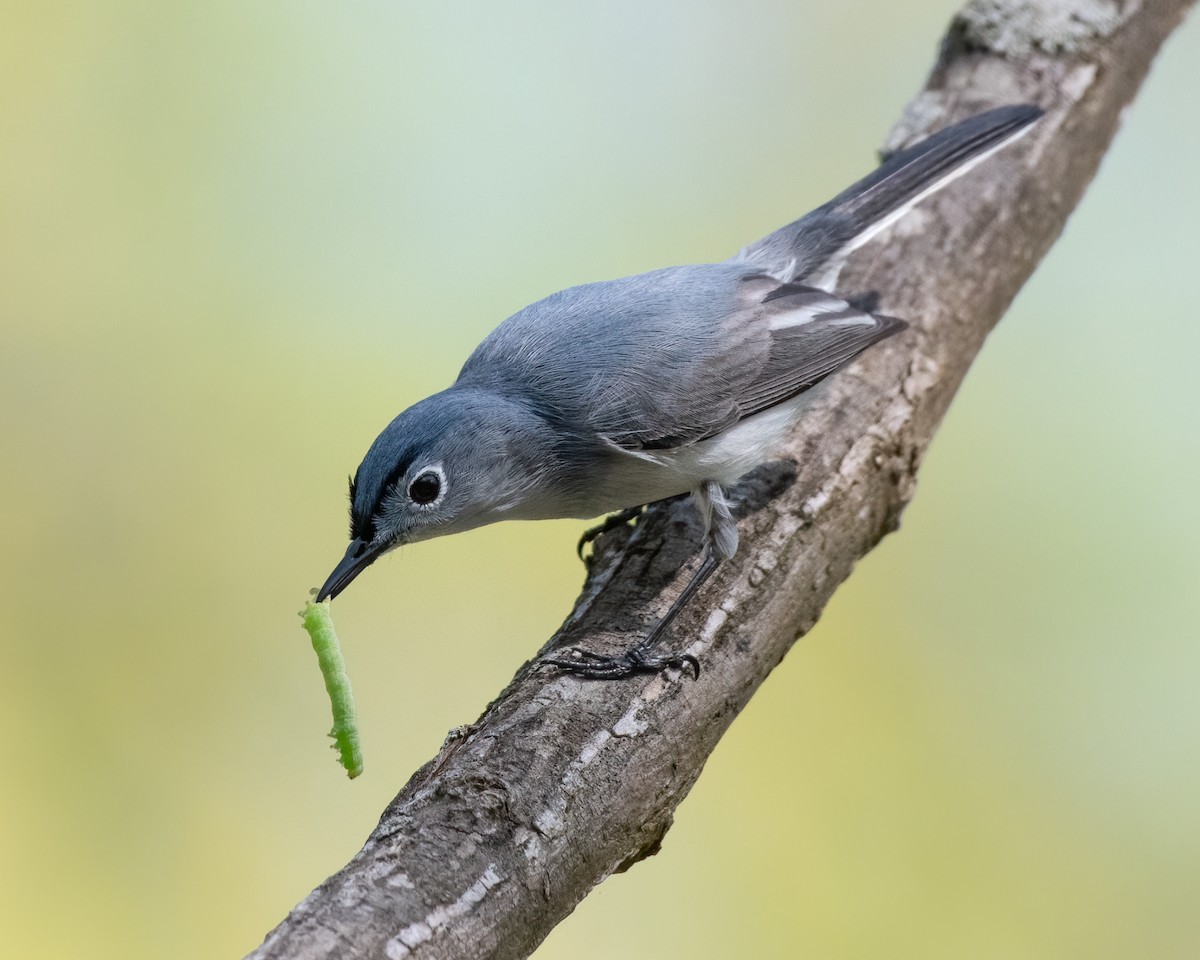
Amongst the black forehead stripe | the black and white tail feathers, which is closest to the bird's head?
the black forehead stripe

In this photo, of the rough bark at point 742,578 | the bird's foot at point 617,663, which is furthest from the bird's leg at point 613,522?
the bird's foot at point 617,663

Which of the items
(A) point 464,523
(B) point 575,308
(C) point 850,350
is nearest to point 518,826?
(A) point 464,523

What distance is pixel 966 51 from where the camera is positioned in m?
3.73

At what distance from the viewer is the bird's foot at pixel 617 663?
7.38ft

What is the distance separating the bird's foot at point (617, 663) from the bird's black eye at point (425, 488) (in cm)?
42

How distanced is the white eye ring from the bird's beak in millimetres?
123

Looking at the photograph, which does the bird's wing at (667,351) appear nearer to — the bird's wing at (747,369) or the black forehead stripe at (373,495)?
the bird's wing at (747,369)

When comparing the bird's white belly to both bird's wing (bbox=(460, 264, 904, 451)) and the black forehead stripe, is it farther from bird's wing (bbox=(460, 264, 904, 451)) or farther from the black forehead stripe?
the black forehead stripe

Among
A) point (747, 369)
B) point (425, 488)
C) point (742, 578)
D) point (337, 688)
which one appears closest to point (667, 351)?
point (747, 369)

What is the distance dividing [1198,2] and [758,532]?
2842 mm

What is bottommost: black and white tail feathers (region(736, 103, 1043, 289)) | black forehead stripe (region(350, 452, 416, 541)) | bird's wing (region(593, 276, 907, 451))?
bird's wing (region(593, 276, 907, 451))

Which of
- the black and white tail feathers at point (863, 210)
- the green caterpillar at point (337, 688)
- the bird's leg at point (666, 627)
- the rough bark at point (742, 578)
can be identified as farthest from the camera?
the black and white tail feathers at point (863, 210)

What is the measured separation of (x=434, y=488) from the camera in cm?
238

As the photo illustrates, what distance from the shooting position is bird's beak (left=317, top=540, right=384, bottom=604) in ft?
7.61
